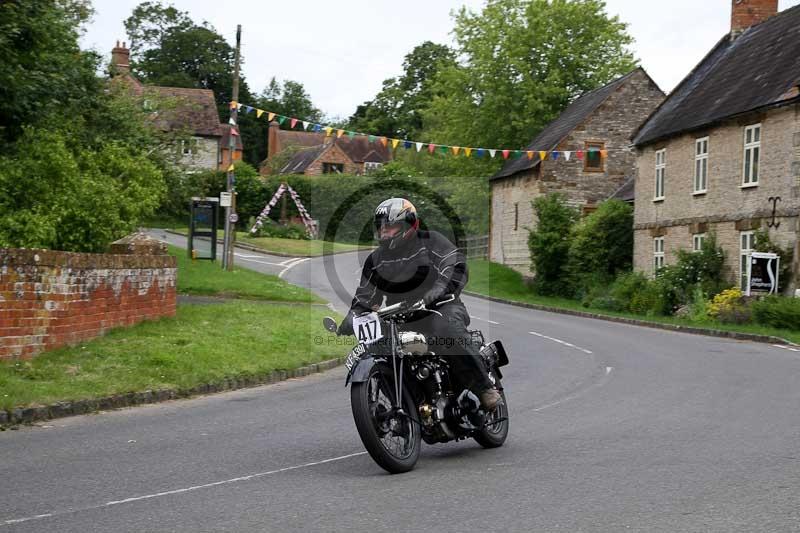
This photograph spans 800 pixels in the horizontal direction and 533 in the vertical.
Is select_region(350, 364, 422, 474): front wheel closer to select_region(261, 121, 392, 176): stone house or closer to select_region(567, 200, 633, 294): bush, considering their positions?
select_region(567, 200, 633, 294): bush

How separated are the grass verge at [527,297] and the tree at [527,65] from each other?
8212mm

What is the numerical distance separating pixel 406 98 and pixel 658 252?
6051cm

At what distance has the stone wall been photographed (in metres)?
27.2

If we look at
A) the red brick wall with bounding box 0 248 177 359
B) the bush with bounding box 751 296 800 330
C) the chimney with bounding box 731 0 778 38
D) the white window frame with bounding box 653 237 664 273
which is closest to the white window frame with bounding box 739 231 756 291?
the bush with bounding box 751 296 800 330

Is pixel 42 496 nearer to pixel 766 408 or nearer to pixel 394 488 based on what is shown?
pixel 394 488

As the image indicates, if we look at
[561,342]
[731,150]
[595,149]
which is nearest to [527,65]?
[595,149]

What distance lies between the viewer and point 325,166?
94.9 metres

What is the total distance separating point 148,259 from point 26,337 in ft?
12.0

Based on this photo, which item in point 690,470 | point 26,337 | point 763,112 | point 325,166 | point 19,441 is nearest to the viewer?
point 690,470

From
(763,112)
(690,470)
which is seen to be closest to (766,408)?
(690,470)

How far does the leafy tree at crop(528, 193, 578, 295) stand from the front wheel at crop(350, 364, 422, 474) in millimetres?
35411

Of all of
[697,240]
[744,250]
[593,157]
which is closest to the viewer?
[744,250]

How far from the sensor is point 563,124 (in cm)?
5091

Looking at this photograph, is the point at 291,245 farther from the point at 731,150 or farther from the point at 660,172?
the point at 731,150
